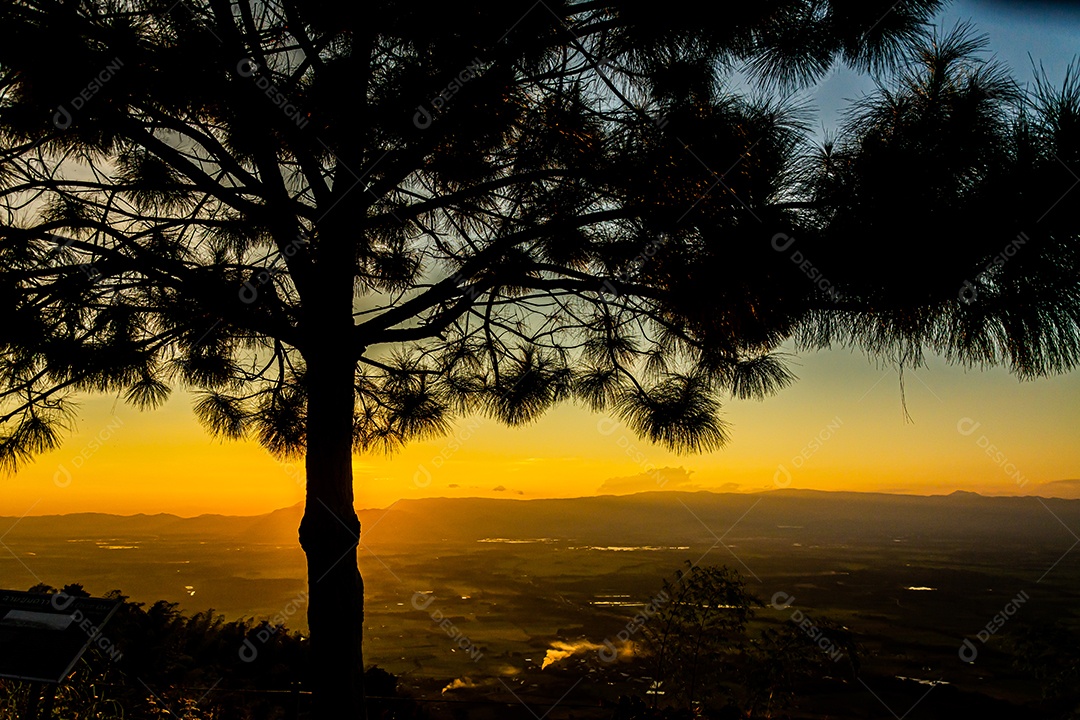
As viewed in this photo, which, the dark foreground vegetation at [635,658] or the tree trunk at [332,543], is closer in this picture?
the tree trunk at [332,543]

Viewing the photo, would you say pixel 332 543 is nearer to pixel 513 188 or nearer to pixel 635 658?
pixel 513 188

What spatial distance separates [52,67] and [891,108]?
2.54 metres

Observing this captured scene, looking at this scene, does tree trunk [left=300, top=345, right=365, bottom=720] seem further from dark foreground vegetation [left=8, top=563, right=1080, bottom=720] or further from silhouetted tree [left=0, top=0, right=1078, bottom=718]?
dark foreground vegetation [left=8, top=563, right=1080, bottom=720]

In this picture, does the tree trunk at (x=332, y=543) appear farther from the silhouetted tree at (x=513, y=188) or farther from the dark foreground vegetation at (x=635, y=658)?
the dark foreground vegetation at (x=635, y=658)

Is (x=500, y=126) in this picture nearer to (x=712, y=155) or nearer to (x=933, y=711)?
(x=712, y=155)

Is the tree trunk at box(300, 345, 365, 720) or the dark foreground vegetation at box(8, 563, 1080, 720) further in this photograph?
the dark foreground vegetation at box(8, 563, 1080, 720)

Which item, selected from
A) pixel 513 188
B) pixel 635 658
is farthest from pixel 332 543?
pixel 635 658

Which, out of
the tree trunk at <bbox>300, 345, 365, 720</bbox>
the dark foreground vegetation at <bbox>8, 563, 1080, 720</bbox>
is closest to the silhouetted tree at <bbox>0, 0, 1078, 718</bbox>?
the tree trunk at <bbox>300, 345, 365, 720</bbox>

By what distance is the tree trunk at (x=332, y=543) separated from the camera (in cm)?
228

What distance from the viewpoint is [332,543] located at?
7.73 feet

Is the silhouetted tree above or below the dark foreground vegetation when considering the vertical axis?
above

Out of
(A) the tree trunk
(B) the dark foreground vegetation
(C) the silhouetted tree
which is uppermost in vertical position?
(C) the silhouetted tree

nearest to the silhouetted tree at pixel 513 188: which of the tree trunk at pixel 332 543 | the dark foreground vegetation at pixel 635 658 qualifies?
the tree trunk at pixel 332 543

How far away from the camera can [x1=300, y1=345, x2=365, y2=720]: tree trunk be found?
89.9 inches
